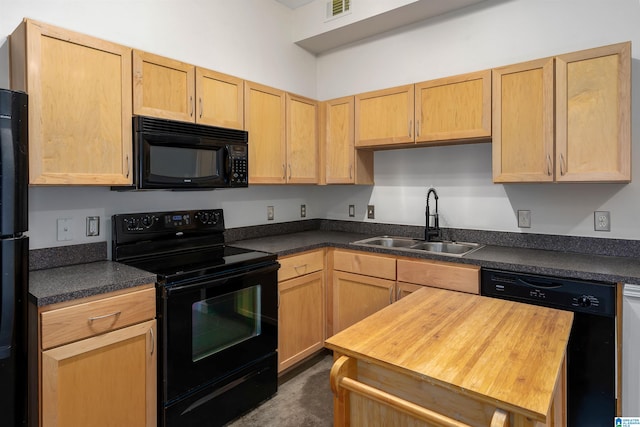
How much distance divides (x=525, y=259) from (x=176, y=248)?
2130mm

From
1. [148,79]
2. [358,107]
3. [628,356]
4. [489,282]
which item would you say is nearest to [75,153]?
[148,79]

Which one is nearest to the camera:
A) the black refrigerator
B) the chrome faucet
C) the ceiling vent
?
the black refrigerator

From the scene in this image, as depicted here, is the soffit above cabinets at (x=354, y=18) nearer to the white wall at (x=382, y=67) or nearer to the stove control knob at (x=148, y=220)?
the white wall at (x=382, y=67)

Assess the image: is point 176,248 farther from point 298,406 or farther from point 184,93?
point 298,406

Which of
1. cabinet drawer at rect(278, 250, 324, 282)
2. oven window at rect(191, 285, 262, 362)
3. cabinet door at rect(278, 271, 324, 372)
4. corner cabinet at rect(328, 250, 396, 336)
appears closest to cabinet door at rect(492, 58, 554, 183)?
corner cabinet at rect(328, 250, 396, 336)

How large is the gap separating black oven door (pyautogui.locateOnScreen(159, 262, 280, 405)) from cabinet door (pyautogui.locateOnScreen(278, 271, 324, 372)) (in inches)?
6.0

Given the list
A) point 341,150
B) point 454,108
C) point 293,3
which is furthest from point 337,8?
point 454,108

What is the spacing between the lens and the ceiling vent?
299 cm

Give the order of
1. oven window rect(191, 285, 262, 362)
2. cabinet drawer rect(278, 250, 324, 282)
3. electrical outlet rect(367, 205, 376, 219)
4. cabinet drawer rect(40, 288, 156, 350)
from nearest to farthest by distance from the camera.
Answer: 1. cabinet drawer rect(40, 288, 156, 350)
2. oven window rect(191, 285, 262, 362)
3. cabinet drawer rect(278, 250, 324, 282)
4. electrical outlet rect(367, 205, 376, 219)

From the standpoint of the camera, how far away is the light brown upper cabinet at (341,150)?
3.06 m

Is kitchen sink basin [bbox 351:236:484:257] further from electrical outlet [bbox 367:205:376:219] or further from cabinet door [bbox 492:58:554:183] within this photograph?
cabinet door [bbox 492:58:554:183]

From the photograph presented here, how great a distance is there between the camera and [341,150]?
311 centimetres

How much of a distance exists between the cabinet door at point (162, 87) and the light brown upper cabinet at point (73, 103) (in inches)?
2.3

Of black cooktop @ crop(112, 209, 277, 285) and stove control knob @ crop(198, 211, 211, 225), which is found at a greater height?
stove control knob @ crop(198, 211, 211, 225)
